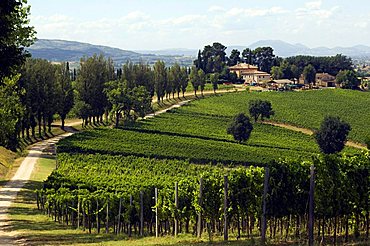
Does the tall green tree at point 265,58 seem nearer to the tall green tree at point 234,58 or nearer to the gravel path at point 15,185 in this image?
the tall green tree at point 234,58

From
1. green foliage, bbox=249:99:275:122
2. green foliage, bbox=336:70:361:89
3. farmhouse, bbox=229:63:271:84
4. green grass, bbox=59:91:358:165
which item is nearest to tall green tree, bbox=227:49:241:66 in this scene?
farmhouse, bbox=229:63:271:84

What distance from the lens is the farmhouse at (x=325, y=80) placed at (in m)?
157

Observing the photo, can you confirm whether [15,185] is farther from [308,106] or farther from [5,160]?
[308,106]

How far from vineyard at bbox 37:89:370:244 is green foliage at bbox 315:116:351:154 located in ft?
5.98

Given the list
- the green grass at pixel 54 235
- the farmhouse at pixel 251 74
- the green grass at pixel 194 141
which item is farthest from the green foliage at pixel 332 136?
the farmhouse at pixel 251 74

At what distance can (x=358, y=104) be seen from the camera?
382 feet

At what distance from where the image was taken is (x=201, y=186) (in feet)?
62.4

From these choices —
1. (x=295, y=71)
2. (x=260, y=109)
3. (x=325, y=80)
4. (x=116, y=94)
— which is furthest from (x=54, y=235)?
(x=325, y=80)

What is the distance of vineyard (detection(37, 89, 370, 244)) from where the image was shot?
683 inches

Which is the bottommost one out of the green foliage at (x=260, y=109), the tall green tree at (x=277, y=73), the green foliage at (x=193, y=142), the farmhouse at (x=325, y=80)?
the green foliage at (x=193, y=142)

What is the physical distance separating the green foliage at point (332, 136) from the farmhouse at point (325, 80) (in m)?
86.3

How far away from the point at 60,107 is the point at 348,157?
196 feet

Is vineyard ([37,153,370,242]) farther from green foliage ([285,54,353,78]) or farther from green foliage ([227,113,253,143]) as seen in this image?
green foliage ([285,54,353,78])

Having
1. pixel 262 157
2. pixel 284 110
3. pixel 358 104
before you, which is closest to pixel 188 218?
pixel 262 157
